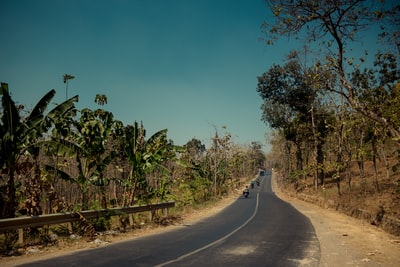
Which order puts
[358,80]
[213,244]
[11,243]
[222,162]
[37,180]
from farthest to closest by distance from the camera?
1. [222,162]
2. [358,80]
3. [37,180]
4. [213,244]
5. [11,243]

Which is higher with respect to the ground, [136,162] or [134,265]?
[136,162]

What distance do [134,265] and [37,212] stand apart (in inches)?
217

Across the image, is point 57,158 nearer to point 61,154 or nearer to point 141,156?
point 61,154

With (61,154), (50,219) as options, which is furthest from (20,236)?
(61,154)

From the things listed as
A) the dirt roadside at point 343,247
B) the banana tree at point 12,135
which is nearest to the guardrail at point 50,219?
the dirt roadside at point 343,247

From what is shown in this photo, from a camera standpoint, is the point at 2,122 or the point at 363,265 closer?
the point at 363,265

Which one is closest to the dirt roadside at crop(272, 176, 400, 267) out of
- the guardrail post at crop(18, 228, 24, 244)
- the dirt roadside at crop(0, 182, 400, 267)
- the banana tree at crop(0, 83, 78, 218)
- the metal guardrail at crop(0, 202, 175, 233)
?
the dirt roadside at crop(0, 182, 400, 267)

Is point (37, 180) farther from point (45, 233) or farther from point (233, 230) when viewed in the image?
point (233, 230)

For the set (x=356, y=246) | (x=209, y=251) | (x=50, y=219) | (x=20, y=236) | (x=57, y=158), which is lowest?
(x=356, y=246)

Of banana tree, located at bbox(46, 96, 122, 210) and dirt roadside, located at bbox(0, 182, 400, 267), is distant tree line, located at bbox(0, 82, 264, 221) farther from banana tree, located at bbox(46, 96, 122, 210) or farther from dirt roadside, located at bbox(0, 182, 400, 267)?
dirt roadside, located at bbox(0, 182, 400, 267)

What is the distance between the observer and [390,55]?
13711mm

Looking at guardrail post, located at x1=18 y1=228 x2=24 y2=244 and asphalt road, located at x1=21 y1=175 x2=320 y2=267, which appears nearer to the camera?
asphalt road, located at x1=21 y1=175 x2=320 y2=267

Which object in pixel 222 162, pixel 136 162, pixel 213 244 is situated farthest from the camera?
pixel 222 162

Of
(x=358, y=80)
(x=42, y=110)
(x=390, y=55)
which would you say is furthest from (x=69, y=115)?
(x=358, y=80)
